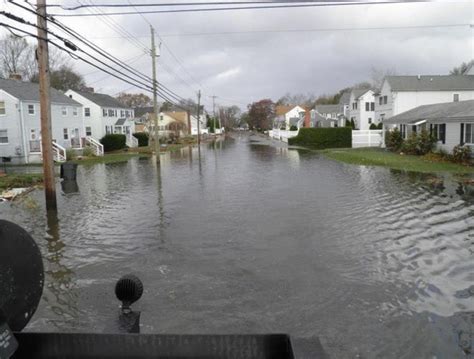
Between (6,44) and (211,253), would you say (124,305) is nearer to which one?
(211,253)

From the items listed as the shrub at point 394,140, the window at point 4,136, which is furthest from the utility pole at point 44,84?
the shrub at point 394,140

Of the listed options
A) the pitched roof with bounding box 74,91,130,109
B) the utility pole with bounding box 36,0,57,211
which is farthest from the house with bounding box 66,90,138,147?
the utility pole with bounding box 36,0,57,211

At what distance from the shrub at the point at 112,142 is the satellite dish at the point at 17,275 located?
47634 mm

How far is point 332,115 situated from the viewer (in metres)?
84.8

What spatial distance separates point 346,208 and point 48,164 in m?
9.25

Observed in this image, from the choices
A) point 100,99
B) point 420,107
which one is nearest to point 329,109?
point 420,107

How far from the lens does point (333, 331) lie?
552cm

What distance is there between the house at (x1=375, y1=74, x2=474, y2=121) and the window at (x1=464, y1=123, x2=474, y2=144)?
69.9ft

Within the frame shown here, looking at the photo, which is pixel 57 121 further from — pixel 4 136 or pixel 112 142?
pixel 112 142

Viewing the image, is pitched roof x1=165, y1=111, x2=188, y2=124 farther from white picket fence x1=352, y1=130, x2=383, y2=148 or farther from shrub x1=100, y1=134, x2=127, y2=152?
white picket fence x1=352, y1=130, x2=383, y2=148

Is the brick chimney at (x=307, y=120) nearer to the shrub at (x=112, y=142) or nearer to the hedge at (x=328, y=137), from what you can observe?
the hedge at (x=328, y=137)

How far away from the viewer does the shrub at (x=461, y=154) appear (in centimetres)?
2550

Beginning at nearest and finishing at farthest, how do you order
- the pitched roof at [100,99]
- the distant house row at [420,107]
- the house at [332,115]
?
the distant house row at [420,107]
the pitched roof at [100,99]
the house at [332,115]

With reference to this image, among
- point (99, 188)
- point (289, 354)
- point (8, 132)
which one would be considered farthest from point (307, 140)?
point (289, 354)
